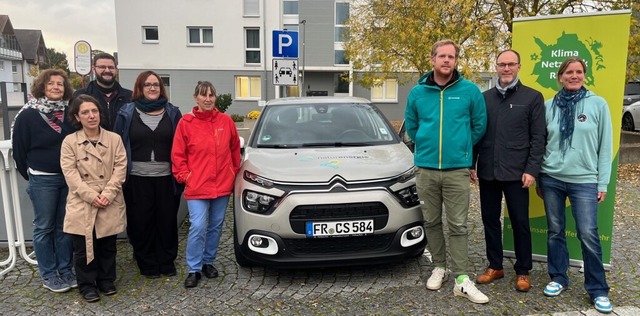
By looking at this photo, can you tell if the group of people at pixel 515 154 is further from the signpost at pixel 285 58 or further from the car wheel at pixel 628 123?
the car wheel at pixel 628 123

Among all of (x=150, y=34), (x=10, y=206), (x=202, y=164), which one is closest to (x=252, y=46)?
(x=150, y=34)

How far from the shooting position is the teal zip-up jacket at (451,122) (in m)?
3.52

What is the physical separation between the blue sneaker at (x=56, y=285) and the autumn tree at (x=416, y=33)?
22.9 feet

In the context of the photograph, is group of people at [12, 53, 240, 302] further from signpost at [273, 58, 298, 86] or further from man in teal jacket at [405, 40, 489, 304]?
signpost at [273, 58, 298, 86]

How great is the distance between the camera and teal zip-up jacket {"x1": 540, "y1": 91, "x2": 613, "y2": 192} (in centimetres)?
333

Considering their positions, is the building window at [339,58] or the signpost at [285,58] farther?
the building window at [339,58]

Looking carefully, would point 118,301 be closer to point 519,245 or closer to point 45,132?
point 45,132

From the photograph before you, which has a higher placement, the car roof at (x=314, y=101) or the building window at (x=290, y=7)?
the building window at (x=290, y=7)

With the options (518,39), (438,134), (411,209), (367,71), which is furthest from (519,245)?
(367,71)

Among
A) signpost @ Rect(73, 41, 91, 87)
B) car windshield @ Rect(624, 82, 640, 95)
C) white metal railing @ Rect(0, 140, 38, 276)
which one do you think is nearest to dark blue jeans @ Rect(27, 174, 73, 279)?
white metal railing @ Rect(0, 140, 38, 276)

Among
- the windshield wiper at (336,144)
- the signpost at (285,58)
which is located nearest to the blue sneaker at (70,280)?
the windshield wiper at (336,144)

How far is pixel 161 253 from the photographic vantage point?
4191 millimetres

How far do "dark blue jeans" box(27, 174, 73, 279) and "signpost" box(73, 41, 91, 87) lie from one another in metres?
7.39

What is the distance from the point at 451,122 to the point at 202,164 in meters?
2.07
